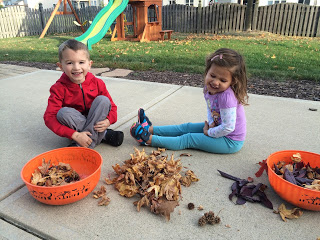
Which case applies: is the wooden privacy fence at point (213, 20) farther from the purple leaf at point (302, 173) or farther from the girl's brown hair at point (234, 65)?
the purple leaf at point (302, 173)

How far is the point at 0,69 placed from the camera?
19.4ft

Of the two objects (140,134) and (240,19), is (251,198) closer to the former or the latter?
(140,134)

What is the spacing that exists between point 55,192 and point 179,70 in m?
4.33

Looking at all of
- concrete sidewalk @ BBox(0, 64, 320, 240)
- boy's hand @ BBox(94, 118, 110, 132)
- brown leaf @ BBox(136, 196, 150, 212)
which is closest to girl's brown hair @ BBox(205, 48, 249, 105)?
concrete sidewalk @ BBox(0, 64, 320, 240)

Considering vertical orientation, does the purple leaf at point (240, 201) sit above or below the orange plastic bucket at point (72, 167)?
below

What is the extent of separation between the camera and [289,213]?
1708 millimetres

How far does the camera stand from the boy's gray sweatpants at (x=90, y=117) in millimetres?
2371

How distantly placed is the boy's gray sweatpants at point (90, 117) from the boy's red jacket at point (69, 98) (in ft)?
0.21

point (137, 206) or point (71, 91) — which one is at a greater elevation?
point (71, 91)

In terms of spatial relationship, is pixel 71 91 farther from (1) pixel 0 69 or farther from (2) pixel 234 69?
(1) pixel 0 69

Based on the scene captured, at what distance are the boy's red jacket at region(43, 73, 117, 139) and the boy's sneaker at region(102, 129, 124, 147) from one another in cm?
12

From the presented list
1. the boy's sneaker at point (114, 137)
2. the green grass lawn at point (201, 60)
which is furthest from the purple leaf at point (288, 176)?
the green grass lawn at point (201, 60)

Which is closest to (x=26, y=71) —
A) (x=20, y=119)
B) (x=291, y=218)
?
(x=20, y=119)

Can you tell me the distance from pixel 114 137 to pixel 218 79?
1.08m
